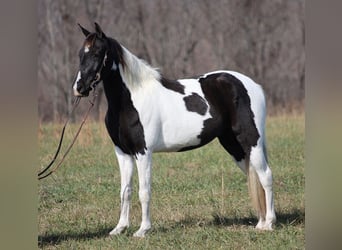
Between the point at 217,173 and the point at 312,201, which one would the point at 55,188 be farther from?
the point at 312,201

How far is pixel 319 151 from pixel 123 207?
0.99 meters

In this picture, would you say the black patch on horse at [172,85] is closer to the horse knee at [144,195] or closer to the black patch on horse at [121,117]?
the black patch on horse at [121,117]

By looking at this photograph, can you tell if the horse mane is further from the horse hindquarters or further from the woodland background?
the horse hindquarters

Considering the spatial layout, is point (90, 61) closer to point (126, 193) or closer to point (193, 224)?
point (126, 193)

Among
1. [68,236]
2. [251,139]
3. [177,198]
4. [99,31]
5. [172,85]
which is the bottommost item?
[68,236]

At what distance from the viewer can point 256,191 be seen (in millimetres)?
2889

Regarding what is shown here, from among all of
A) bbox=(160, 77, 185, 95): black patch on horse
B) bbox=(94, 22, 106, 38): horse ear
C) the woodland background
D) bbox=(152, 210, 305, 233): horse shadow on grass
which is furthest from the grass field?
bbox=(94, 22, 106, 38): horse ear

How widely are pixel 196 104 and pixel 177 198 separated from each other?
1.47ft

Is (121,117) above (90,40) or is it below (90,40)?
below

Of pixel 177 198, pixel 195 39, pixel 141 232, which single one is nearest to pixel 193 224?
pixel 177 198

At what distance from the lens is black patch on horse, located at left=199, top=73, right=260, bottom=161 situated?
9.40 feet

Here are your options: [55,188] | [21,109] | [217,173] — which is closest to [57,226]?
[55,188]

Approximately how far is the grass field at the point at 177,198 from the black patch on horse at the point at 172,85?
0.30 meters

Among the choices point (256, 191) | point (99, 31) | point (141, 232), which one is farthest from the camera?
point (256, 191)
